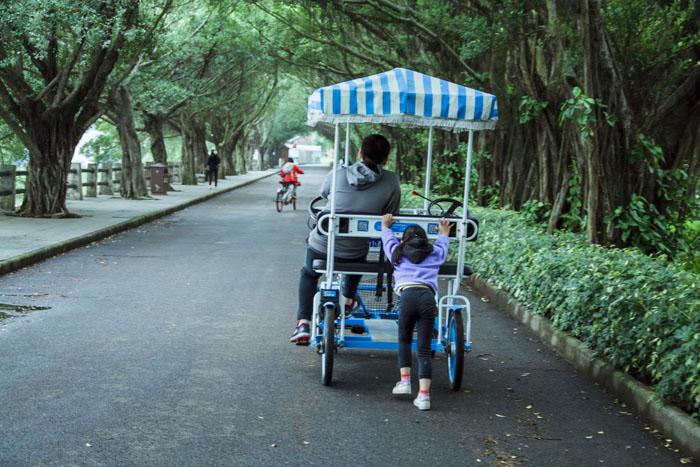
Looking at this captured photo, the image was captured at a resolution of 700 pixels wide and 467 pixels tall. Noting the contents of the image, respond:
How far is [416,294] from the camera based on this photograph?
5.49 m

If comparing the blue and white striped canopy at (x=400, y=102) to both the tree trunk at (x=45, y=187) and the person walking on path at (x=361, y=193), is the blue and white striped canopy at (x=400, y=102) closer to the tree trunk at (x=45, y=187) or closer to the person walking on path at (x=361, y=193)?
the person walking on path at (x=361, y=193)

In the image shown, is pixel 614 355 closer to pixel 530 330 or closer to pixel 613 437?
pixel 613 437

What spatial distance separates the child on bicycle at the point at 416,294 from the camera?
214 inches

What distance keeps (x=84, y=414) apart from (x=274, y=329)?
2972 mm

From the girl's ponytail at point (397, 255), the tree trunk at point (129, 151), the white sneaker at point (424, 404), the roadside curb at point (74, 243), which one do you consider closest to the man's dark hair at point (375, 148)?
the girl's ponytail at point (397, 255)

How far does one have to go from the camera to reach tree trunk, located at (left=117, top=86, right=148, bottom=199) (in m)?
26.6

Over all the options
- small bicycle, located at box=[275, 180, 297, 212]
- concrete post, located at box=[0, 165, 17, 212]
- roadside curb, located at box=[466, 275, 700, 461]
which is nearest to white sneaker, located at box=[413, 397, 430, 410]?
roadside curb, located at box=[466, 275, 700, 461]

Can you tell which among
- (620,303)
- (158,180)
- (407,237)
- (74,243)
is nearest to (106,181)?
(158,180)

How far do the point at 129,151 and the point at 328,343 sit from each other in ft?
74.4

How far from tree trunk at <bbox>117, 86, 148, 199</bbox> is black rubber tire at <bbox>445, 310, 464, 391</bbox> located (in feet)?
72.9

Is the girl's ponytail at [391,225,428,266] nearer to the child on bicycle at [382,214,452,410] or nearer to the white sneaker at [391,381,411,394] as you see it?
the child on bicycle at [382,214,452,410]

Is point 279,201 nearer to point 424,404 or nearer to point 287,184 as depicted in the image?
point 287,184

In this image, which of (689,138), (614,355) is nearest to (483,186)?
(689,138)

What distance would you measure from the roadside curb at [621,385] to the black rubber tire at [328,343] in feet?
6.64
